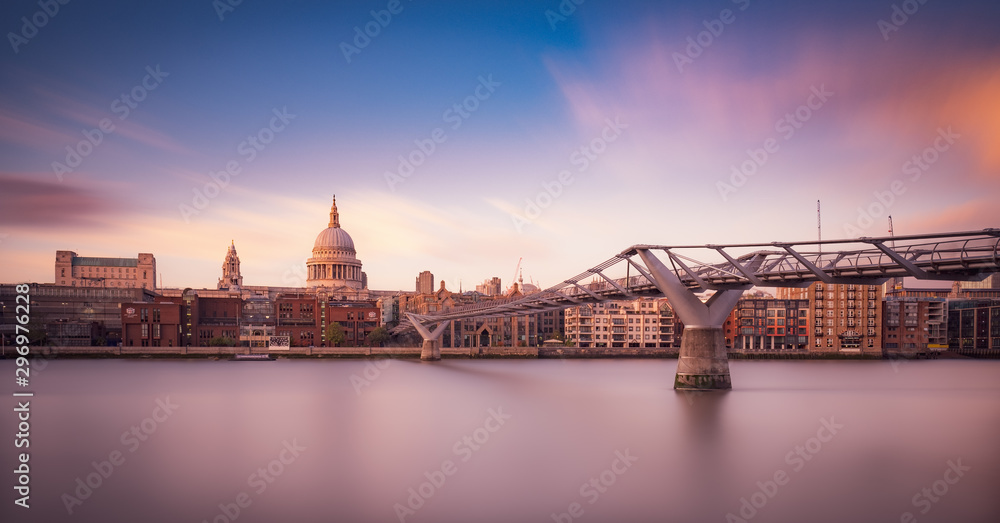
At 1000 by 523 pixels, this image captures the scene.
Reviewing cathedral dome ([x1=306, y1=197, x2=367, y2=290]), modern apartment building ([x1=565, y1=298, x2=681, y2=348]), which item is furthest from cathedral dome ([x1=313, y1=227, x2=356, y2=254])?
modern apartment building ([x1=565, y1=298, x2=681, y2=348])

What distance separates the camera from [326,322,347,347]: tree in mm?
85062

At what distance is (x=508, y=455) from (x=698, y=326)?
14349 millimetres

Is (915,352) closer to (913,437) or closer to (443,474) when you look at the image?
(913,437)

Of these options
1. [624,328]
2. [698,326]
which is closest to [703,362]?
[698,326]

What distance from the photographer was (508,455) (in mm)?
20938

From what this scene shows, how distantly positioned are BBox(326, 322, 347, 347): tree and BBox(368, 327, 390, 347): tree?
10.2ft

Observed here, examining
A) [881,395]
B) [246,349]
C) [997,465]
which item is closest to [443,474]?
[997,465]

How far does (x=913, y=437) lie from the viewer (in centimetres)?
2412

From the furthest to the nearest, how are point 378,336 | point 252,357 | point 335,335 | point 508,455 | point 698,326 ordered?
point 378,336 → point 335,335 → point 252,357 → point 698,326 → point 508,455

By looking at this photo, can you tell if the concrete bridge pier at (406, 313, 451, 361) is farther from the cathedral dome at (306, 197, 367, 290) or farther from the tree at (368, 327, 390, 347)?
the cathedral dome at (306, 197, 367, 290)

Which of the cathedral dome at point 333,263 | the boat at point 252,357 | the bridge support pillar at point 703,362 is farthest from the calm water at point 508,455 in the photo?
the cathedral dome at point 333,263

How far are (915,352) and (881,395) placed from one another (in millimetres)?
58345

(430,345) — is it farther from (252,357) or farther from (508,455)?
(508,455)

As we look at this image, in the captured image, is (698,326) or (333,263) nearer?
(698,326)
